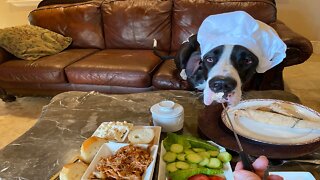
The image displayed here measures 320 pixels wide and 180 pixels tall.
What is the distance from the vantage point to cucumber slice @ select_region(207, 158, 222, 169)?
2.73 ft

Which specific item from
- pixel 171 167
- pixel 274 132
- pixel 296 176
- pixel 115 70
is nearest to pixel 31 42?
pixel 115 70

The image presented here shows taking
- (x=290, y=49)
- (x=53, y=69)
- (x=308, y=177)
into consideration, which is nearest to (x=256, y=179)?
(x=308, y=177)

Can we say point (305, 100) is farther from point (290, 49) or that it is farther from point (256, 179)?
point (256, 179)

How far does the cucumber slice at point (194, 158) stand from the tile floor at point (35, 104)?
65.3 inches

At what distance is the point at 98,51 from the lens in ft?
8.84

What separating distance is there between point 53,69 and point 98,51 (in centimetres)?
53

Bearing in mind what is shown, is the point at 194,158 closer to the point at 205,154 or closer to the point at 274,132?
the point at 205,154

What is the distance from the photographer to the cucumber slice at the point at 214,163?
0.83 meters

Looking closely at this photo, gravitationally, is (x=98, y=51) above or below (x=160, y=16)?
below

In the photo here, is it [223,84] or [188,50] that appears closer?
[223,84]

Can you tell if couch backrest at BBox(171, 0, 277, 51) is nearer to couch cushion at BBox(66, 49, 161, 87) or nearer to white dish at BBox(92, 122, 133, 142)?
couch cushion at BBox(66, 49, 161, 87)

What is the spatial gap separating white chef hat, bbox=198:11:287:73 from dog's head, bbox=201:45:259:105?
26 millimetres

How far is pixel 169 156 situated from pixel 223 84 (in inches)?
13.4

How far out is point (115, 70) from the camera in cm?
217
